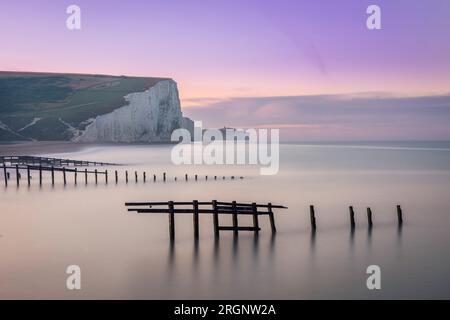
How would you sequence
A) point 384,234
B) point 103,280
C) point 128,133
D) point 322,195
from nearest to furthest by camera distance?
point 103,280 → point 384,234 → point 322,195 → point 128,133

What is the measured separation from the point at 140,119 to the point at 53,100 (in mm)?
39184

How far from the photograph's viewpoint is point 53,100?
175 m

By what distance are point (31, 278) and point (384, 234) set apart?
1414 centimetres

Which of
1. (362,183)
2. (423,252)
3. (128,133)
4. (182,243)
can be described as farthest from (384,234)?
(128,133)

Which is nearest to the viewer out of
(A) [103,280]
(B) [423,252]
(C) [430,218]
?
(A) [103,280]

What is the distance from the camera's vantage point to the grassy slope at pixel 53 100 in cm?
14838

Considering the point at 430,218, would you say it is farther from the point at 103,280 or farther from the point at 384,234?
the point at 103,280

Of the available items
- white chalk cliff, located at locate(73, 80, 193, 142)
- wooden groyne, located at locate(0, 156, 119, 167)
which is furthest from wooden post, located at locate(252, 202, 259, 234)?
white chalk cliff, located at locate(73, 80, 193, 142)

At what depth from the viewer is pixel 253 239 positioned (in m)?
22.1

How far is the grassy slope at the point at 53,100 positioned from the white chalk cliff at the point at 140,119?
3617 millimetres

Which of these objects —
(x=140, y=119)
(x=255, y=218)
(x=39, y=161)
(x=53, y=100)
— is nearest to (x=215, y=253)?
(x=255, y=218)

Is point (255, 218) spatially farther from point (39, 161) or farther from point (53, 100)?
point (53, 100)

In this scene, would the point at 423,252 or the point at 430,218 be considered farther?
the point at 430,218

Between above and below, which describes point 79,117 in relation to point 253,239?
above
